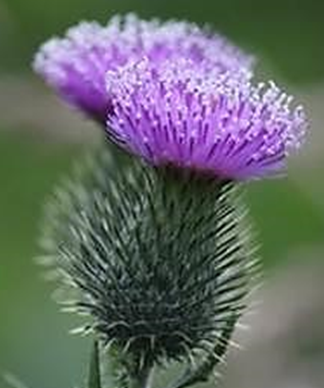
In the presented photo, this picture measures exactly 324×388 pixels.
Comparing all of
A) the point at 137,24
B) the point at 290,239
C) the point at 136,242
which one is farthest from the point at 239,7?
the point at 136,242

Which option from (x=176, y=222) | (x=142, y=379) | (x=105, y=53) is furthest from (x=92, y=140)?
(x=142, y=379)

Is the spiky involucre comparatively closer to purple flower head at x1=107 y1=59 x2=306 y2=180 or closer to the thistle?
the thistle

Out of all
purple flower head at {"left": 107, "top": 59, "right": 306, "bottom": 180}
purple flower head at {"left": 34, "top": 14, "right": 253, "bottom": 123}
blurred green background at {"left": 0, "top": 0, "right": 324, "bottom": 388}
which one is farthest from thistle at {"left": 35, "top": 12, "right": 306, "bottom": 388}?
blurred green background at {"left": 0, "top": 0, "right": 324, "bottom": 388}

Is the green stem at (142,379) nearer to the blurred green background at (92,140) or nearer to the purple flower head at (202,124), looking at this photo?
the purple flower head at (202,124)

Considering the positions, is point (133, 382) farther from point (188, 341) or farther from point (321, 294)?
point (321, 294)

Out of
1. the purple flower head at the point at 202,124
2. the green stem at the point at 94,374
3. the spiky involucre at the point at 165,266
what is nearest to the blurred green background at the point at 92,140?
the spiky involucre at the point at 165,266

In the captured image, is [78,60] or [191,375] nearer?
[191,375]

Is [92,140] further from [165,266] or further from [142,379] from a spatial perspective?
[142,379]
